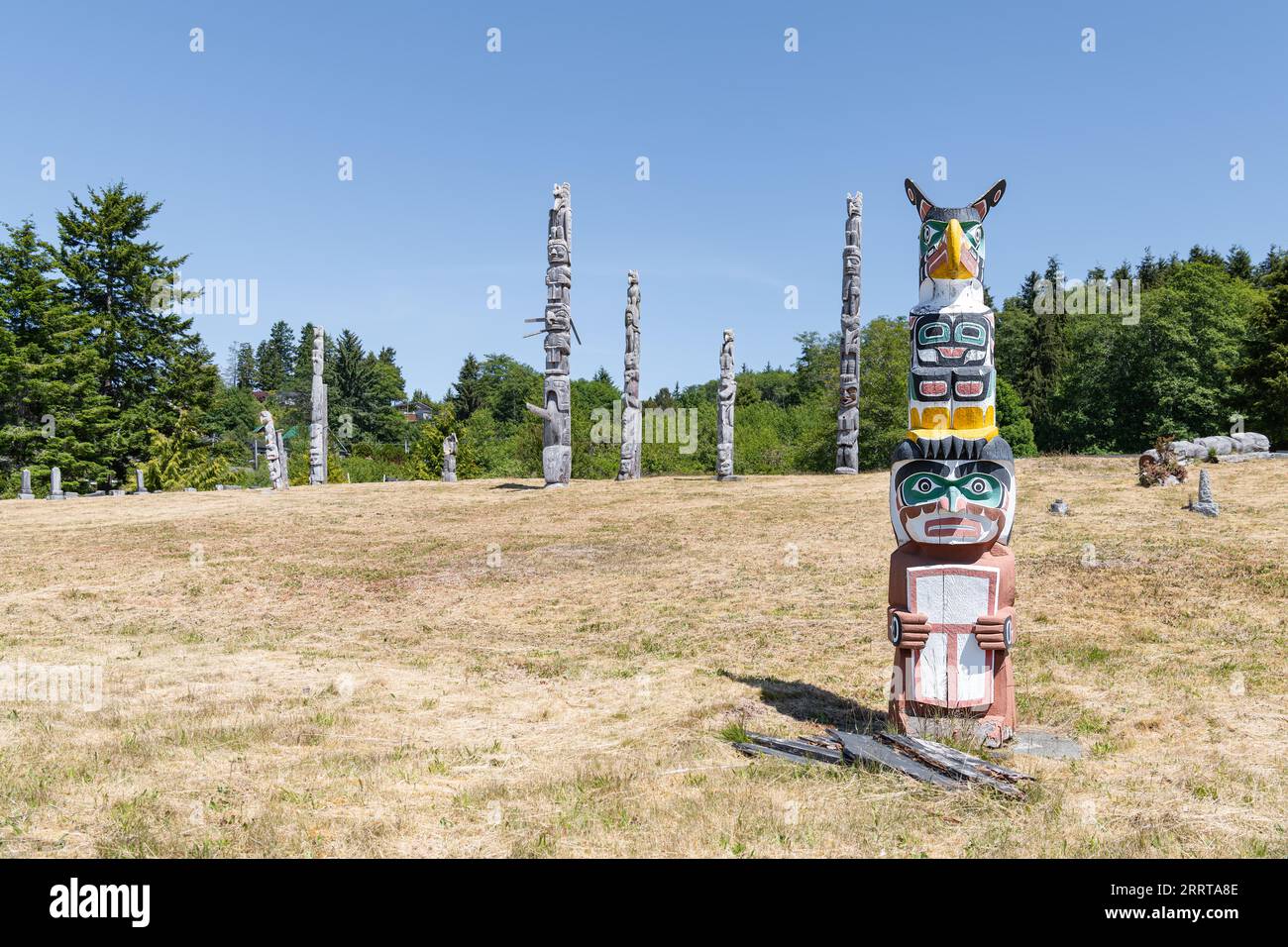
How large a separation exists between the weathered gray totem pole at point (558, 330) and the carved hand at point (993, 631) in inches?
1054

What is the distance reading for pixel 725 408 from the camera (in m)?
37.8

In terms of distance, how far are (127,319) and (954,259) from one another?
53909 millimetres

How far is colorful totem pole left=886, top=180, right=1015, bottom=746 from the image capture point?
32.0 feet

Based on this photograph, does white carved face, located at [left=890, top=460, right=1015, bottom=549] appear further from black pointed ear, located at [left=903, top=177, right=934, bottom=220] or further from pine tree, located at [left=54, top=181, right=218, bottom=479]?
pine tree, located at [left=54, top=181, right=218, bottom=479]

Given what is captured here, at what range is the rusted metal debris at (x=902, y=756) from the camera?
8.56 metres

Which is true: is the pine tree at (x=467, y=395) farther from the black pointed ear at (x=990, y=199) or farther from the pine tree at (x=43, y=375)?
the black pointed ear at (x=990, y=199)

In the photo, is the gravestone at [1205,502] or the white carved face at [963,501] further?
the gravestone at [1205,502]

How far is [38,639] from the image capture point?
16.2 m

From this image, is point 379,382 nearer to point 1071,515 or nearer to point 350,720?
point 1071,515

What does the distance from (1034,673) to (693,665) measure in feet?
17.6

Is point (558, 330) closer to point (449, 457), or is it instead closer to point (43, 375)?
point (449, 457)

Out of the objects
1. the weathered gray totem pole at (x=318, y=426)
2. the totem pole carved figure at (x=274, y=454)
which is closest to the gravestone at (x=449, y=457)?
the weathered gray totem pole at (x=318, y=426)

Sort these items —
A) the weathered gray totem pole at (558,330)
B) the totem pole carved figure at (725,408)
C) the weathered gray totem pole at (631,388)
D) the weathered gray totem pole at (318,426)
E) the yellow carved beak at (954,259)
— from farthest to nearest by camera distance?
1. the weathered gray totem pole at (318,426)
2. the weathered gray totem pole at (631,388)
3. the totem pole carved figure at (725,408)
4. the weathered gray totem pole at (558,330)
5. the yellow carved beak at (954,259)
